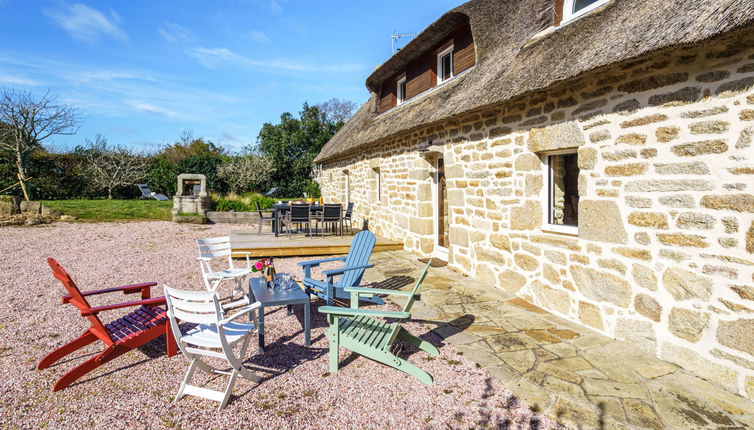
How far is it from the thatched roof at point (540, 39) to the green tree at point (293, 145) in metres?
15.1

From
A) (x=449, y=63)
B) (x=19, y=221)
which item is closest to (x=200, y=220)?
(x=19, y=221)

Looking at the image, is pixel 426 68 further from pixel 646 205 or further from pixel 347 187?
pixel 646 205

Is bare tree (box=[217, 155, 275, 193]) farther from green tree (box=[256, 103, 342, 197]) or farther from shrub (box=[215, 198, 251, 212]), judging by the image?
shrub (box=[215, 198, 251, 212])

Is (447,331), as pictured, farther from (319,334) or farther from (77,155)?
(77,155)

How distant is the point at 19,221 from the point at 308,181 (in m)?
13.4

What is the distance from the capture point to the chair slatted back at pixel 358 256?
4.72 meters

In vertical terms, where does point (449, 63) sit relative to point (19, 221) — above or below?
above

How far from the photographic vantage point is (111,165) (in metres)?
18.4

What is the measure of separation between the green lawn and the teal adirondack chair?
12.3 metres

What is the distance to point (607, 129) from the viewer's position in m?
3.77

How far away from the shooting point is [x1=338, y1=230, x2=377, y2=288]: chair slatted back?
4719mm

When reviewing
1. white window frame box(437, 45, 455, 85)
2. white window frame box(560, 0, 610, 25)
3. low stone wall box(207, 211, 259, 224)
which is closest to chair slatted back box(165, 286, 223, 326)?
white window frame box(560, 0, 610, 25)

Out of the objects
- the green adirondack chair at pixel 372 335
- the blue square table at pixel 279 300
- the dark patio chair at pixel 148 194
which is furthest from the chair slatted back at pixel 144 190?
the green adirondack chair at pixel 372 335

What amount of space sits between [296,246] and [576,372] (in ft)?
20.5
